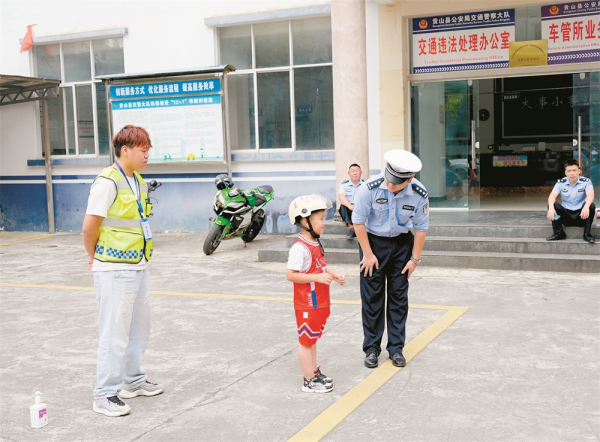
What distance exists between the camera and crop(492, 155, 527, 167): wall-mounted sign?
18.1 m

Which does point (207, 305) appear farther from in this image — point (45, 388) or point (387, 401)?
point (387, 401)

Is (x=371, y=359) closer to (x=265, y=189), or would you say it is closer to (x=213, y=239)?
(x=213, y=239)

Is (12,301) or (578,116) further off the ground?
(578,116)

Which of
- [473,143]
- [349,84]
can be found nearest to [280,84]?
[349,84]

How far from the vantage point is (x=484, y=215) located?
36.3ft

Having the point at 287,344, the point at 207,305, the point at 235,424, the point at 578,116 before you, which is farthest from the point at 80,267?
the point at 578,116

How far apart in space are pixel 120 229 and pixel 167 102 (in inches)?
358

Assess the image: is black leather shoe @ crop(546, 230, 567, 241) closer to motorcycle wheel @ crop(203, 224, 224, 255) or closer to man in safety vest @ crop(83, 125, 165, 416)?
motorcycle wheel @ crop(203, 224, 224, 255)

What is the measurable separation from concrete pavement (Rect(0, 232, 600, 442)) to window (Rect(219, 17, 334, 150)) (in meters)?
4.62

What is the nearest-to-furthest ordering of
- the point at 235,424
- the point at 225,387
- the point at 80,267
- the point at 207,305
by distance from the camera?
the point at 235,424 → the point at 225,387 → the point at 207,305 → the point at 80,267

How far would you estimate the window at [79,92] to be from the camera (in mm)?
14211

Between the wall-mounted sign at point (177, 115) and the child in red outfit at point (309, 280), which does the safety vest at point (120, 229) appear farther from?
the wall-mounted sign at point (177, 115)

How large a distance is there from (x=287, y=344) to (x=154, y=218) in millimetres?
8418

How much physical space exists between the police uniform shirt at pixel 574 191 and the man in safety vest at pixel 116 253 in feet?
19.9
